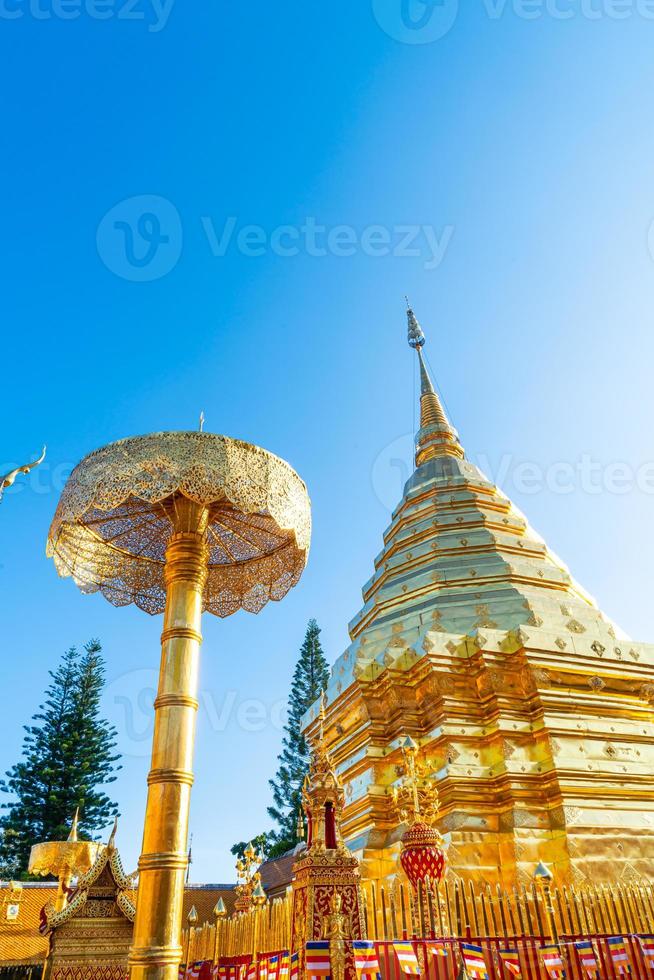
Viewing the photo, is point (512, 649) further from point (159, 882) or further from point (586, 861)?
point (159, 882)

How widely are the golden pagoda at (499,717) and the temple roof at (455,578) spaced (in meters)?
0.04

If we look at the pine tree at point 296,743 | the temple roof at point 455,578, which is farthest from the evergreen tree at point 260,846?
the temple roof at point 455,578

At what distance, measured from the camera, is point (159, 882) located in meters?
5.32

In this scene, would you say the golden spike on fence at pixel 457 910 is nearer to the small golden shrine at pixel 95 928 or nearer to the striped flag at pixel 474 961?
the striped flag at pixel 474 961

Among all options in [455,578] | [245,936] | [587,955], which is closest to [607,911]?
[587,955]

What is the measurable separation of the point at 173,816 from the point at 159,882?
0.44 metres

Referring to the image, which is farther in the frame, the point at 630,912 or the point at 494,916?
the point at 630,912

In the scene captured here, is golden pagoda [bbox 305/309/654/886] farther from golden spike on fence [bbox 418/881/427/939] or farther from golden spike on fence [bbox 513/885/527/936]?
golden spike on fence [bbox 513/885/527/936]

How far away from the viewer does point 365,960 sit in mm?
5645

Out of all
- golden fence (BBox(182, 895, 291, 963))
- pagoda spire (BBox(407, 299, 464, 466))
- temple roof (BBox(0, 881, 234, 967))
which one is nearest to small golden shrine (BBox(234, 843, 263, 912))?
golden fence (BBox(182, 895, 291, 963))

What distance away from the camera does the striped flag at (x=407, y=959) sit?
5.81 metres

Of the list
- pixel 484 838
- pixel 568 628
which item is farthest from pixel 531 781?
pixel 568 628

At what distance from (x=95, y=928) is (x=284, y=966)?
7456 millimetres

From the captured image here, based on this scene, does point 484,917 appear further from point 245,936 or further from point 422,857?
point 245,936
